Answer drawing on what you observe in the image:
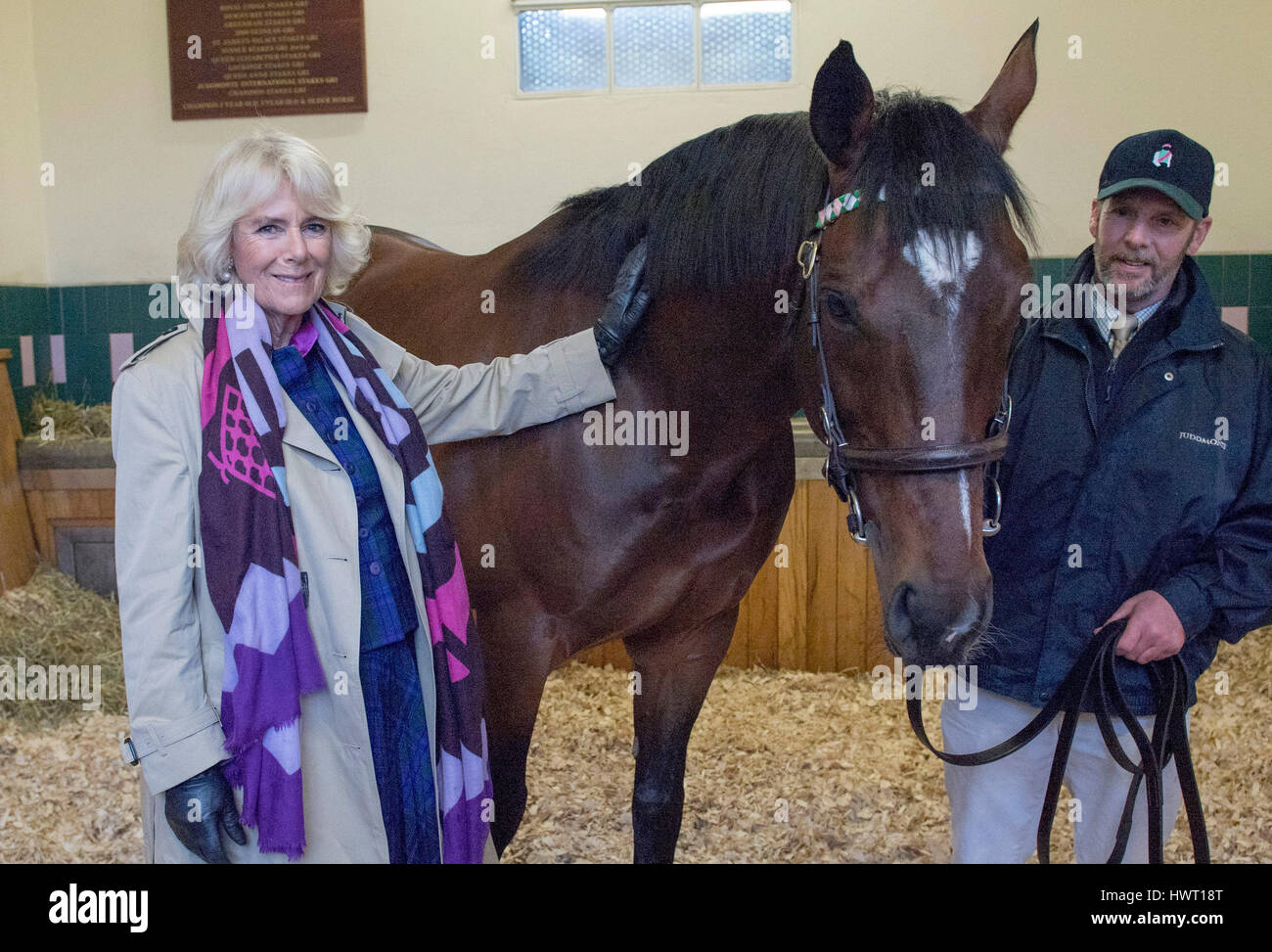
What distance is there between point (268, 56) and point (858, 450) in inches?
151

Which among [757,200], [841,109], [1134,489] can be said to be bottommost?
[1134,489]

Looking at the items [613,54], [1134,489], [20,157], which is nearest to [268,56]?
[20,157]

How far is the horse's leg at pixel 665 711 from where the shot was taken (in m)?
2.05

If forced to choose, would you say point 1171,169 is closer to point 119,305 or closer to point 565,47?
point 565,47

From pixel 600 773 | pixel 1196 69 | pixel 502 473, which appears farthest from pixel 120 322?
pixel 1196 69

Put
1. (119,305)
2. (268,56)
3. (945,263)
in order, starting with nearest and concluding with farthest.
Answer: (945,263) < (268,56) < (119,305)

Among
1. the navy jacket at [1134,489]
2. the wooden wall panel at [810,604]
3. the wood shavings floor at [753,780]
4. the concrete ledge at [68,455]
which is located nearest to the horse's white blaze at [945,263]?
the navy jacket at [1134,489]

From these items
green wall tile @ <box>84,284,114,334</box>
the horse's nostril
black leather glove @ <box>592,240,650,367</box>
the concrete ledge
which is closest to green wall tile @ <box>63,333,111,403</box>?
green wall tile @ <box>84,284,114,334</box>

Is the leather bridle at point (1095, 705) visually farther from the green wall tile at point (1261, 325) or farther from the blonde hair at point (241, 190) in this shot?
the green wall tile at point (1261, 325)

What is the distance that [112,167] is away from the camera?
14.7 ft

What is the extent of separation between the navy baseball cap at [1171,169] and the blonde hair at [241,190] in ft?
3.94

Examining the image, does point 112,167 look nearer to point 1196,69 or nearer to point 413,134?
point 413,134

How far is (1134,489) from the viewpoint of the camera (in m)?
1.56
